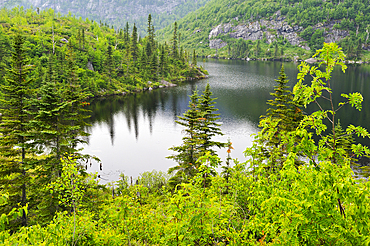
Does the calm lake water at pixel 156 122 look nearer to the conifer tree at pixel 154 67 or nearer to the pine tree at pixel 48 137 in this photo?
the pine tree at pixel 48 137

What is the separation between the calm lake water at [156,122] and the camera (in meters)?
37.8

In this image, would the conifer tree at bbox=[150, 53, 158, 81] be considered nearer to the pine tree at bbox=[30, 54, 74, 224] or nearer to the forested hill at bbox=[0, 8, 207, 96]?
the forested hill at bbox=[0, 8, 207, 96]

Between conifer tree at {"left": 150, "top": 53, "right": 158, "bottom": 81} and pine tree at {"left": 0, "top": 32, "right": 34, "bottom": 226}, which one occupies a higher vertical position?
conifer tree at {"left": 150, "top": 53, "right": 158, "bottom": 81}

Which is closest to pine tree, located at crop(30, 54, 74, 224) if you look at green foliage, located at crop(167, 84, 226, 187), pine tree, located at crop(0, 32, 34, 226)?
pine tree, located at crop(0, 32, 34, 226)

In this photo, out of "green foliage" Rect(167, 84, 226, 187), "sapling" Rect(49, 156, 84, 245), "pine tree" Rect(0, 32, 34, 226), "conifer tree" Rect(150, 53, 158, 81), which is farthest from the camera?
"conifer tree" Rect(150, 53, 158, 81)

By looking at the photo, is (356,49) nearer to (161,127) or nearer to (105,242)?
(161,127)

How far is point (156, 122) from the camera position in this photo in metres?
54.8

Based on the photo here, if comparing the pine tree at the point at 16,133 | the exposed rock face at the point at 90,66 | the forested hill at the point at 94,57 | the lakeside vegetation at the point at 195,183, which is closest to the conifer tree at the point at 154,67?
the forested hill at the point at 94,57

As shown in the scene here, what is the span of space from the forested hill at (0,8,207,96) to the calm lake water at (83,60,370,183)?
35.2 feet

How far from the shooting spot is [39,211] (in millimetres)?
19141

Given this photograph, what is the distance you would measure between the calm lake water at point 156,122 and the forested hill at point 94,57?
1072cm

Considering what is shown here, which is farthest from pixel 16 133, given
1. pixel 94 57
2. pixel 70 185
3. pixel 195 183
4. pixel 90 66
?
pixel 94 57

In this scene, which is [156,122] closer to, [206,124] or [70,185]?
[206,124]

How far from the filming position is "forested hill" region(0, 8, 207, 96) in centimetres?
7619
